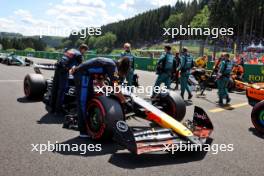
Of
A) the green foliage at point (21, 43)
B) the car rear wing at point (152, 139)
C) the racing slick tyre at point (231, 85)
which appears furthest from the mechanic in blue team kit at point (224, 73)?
the green foliage at point (21, 43)

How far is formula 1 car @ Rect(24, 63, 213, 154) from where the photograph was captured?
506cm

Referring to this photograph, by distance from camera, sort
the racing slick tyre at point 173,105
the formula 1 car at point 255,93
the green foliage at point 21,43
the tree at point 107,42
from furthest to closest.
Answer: the tree at point 107,42 → the green foliage at point 21,43 → the formula 1 car at point 255,93 → the racing slick tyre at point 173,105

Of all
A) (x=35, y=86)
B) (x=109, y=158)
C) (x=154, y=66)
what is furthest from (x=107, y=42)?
(x=109, y=158)

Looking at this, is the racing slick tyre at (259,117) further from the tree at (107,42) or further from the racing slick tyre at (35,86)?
the tree at (107,42)

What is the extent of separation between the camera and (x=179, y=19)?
398ft

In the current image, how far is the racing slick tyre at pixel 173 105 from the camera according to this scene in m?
6.94

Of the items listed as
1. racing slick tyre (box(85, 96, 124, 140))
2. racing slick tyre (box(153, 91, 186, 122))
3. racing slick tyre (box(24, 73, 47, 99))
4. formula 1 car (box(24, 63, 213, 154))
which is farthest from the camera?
racing slick tyre (box(24, 73, 47, 99))

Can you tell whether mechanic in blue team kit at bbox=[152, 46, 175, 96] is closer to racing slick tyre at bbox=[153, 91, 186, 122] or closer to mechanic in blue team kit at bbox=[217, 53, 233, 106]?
mechanic in blue team kit at bbox=[217, 53, 233, 106]

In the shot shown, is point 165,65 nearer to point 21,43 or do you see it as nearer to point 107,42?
point 21,43

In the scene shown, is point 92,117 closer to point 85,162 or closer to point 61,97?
point 85,162

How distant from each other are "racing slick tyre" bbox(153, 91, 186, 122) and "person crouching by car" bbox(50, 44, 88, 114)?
1.84 metres

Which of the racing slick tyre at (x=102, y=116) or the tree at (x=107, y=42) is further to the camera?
the tree at (x=107, y=42)

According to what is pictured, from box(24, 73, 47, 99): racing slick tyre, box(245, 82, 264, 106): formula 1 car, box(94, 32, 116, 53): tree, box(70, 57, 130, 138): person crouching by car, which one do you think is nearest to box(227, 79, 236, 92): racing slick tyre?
box(245, 82, 264, 106): formula 1 car

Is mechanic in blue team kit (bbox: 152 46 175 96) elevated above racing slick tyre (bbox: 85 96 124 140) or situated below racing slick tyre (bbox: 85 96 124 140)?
above
